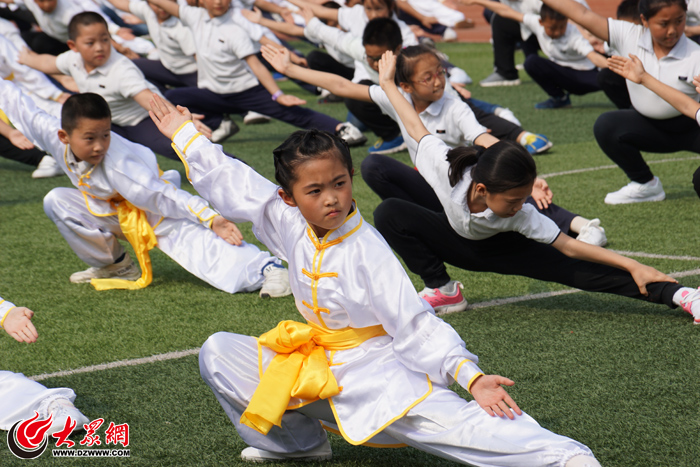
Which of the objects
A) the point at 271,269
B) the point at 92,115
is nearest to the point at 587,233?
the point at 271,269

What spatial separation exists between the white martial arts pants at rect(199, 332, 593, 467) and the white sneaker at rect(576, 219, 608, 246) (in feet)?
8.25

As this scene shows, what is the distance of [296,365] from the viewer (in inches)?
93.7

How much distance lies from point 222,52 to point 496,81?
460 centimetres

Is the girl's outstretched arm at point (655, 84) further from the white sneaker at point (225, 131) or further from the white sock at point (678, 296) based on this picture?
the white sneaker at point (225, 131)

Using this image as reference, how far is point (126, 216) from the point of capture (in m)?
4.56

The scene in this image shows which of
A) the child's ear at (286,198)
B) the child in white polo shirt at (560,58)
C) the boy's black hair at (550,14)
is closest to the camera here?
the child's ear at (286,198)

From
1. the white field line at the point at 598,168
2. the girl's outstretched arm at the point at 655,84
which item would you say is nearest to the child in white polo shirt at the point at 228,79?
the white field line at the point at 598,168

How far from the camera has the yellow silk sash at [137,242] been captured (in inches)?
177

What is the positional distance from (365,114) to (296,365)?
5.53m

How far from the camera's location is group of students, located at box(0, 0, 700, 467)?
7.47ft

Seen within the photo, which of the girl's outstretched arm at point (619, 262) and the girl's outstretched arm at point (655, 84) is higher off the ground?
the girl's outstretched arm at point (655, 84)

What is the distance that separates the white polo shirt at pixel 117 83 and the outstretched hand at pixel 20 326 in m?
4.05

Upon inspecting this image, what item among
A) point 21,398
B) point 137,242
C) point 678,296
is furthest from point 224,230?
point 678,296

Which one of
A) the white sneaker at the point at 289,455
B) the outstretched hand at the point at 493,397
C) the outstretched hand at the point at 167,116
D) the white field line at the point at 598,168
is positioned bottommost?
the white field line at the point at 598,168
